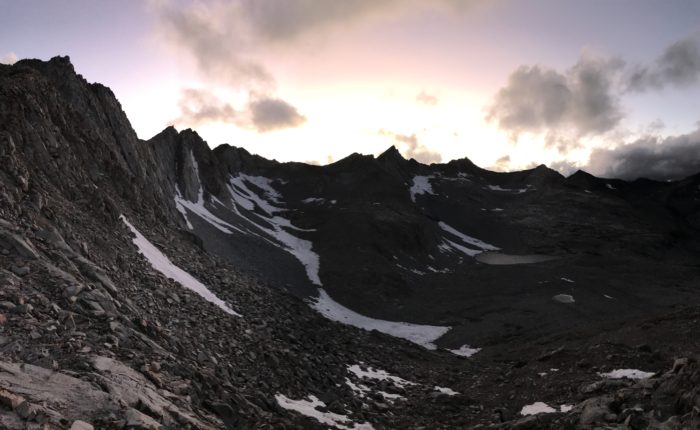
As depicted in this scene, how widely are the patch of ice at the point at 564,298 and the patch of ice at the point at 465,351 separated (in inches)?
1053

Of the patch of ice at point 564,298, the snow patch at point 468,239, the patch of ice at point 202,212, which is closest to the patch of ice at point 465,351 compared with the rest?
the patch of ice at point 564,298

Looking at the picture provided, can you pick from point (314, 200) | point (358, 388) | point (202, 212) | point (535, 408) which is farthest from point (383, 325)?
point (314, 200)

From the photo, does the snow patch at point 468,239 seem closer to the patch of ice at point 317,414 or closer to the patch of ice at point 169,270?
the patch of ice at point 169,270

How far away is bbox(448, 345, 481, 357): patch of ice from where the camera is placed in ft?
165

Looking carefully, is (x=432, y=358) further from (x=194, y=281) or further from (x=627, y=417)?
(x=627, y=417)

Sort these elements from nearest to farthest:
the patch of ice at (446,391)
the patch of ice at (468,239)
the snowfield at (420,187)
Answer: the patch of ice at (446,391), the patch of ice at (468,239), the snowfield at (420,187)

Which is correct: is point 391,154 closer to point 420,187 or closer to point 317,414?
point 420,187

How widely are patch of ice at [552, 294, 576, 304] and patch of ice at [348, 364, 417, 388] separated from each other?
48.6m

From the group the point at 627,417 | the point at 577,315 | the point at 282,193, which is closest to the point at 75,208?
the point at 627,417

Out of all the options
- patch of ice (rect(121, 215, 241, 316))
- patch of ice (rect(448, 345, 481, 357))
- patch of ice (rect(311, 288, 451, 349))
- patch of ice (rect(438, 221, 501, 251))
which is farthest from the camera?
patch of ice (rect(438, 221, 501, 251))

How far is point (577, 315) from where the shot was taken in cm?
6341

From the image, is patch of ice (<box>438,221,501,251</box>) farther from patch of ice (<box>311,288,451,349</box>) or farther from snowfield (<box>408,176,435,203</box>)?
patch of ice (<box>311,288,451,349</box>)

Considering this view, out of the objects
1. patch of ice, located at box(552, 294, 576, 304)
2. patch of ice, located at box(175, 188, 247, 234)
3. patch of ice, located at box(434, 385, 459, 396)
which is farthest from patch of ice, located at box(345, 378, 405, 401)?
patch of ice, located at box(552, 294, 576, 304)

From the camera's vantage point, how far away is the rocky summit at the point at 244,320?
1300 cm
